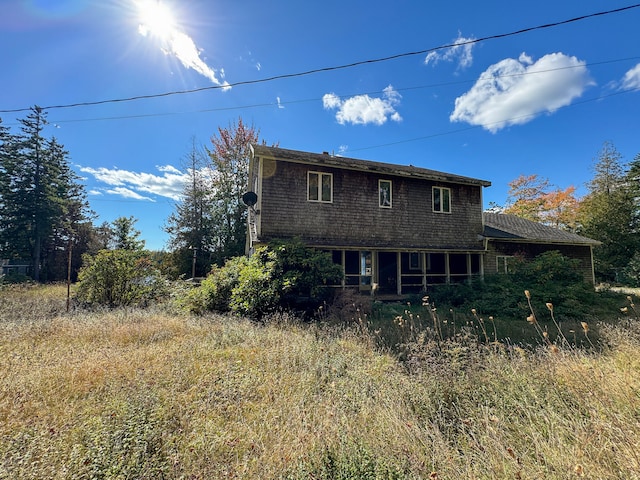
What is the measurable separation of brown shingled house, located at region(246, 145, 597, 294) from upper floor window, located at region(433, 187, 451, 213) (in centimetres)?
5

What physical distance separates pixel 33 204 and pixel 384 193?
88.0 ft

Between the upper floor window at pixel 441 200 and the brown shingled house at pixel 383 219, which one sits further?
the upper floor window at pixel 441 200

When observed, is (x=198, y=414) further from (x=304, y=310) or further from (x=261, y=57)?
(x=261, y=57)

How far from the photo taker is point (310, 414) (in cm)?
284

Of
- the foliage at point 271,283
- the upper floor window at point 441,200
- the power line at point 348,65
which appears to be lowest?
the foliage at point 271,283

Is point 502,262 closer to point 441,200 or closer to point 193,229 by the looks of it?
point 441,200

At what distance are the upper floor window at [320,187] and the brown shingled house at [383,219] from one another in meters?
0.04

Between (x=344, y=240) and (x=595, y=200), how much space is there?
991 inches

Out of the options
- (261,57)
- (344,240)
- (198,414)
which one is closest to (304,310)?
(344,240)

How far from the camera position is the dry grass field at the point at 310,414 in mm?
2055

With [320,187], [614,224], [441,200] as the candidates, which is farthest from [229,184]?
[614,224]

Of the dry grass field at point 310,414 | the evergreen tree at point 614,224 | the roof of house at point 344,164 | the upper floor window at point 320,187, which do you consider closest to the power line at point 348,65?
the roof of house at point 344,164

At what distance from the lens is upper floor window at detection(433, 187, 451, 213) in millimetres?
13148

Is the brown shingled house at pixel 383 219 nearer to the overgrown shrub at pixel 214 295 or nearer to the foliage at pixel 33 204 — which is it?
the overgrown shrub at pixel 214 295
